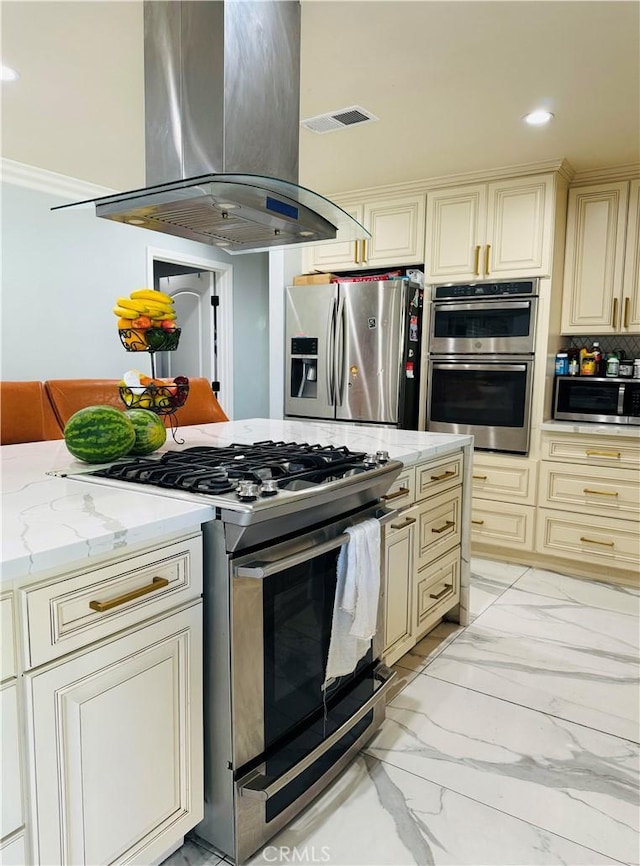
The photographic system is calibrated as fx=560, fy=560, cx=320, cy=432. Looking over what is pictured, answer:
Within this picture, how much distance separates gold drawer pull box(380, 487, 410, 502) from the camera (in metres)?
1.89

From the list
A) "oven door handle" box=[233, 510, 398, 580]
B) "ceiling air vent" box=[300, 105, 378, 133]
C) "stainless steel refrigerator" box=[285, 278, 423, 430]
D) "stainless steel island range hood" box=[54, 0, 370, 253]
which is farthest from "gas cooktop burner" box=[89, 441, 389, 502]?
"stainless steel refrigerator" box=[285, 278, 423, 430]

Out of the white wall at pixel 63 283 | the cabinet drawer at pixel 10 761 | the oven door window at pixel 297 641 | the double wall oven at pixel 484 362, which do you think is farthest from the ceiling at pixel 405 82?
the cabinet drawer at pixel 10 761

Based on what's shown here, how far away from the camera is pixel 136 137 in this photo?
3.21 m

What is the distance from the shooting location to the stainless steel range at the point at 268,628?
127cm

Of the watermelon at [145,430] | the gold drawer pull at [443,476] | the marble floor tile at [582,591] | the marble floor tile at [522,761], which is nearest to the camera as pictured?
the marble floor tile at [522,761]

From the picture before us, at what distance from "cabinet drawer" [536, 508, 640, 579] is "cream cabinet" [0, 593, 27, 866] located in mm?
3230

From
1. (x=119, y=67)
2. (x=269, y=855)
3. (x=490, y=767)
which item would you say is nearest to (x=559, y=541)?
(x=490, y=767)

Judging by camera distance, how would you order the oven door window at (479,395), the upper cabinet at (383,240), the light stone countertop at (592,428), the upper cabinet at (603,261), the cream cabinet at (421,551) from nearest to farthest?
the cream cabinet at (421,551) < the light stone countertop at (592,428) < the upper cabinet at (603,261) < the oven door window at (479,395) < the upper cabinet at (383,240)

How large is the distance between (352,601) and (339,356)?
262 cm

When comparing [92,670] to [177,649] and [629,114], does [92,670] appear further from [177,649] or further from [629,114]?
[629,114]

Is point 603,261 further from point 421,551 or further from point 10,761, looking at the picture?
point 10,761

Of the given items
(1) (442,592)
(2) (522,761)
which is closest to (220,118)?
(1) (442,592)

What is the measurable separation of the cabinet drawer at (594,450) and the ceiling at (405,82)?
166 cm

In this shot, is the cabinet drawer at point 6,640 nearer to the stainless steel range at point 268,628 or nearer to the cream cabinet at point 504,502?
the stainless steel range at point 268,628
